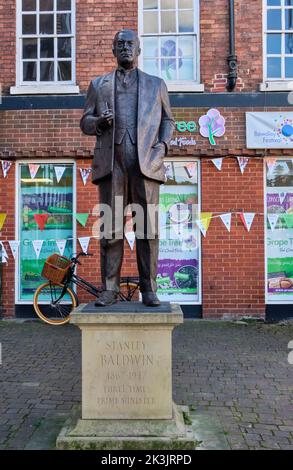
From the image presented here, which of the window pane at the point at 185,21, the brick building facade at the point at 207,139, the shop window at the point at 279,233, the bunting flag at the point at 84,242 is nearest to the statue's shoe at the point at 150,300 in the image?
the brick building facade at the point at 207,139

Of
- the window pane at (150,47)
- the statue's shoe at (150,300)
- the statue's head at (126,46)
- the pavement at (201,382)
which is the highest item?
the window pane at (150,47)

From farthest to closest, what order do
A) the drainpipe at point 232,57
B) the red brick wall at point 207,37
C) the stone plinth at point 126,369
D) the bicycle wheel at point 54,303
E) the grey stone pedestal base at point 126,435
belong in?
the red brick wall at point 207,37, the drainpipe at point 232,57, the bicycle wheel at point 54,303, the stone plinth at point 126,369, the grey stone pedestal base at point 126,435

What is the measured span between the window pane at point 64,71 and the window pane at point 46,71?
149 millimetres

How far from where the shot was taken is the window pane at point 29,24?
948cm

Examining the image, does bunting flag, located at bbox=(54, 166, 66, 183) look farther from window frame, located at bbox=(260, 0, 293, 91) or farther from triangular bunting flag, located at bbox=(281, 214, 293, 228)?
triangular bunting flag, located at bbox=(281, 214, 293, 228)

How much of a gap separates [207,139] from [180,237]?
1.77m

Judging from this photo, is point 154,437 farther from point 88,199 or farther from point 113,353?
point 88,199

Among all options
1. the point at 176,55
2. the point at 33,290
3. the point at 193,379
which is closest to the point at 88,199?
the point at 33,290

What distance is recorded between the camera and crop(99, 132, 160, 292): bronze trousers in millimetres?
4258

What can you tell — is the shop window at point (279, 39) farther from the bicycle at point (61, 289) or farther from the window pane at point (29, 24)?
the bicycle at point (61, 289)

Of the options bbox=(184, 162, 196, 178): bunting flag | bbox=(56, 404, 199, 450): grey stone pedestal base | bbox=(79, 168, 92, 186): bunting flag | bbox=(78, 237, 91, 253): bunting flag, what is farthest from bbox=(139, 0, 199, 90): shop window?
bbox=(56, 404, 199, 450): grey stone pedestal base

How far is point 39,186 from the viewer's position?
941cm

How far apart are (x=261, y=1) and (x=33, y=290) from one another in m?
6.53

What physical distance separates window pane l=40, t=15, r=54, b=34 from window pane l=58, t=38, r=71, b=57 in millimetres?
260
